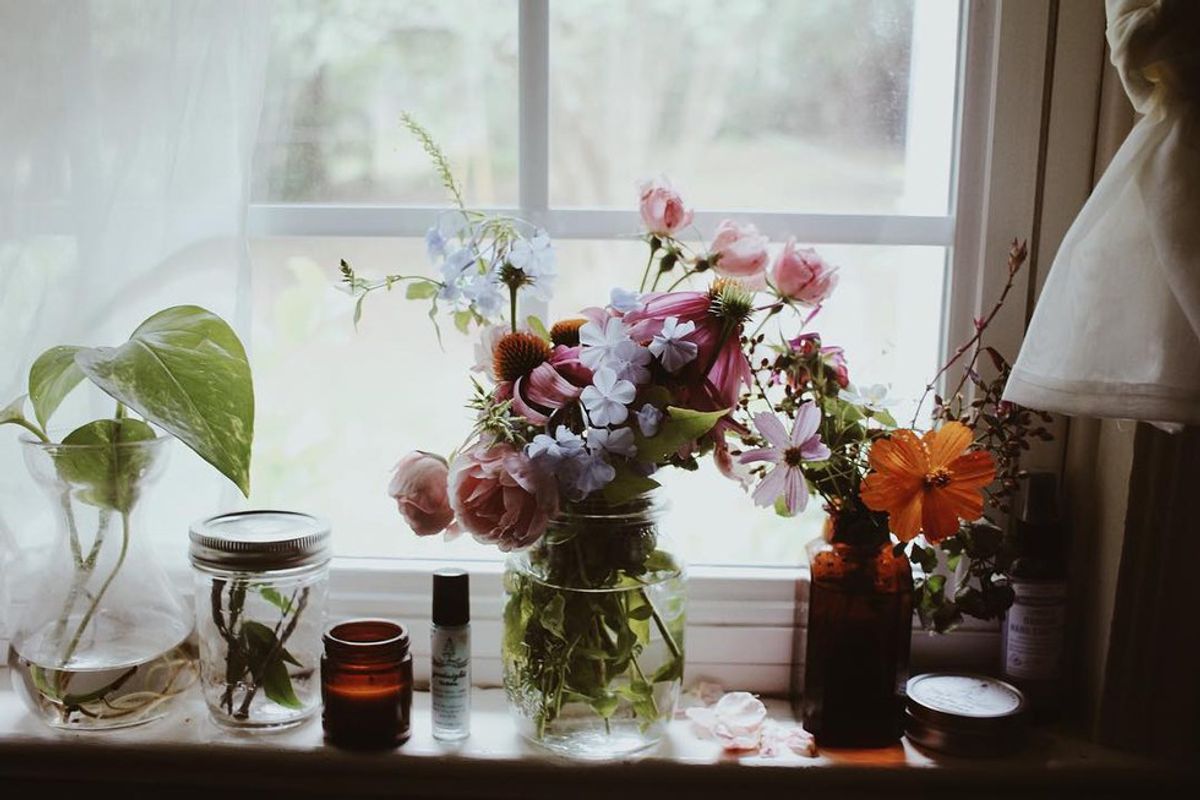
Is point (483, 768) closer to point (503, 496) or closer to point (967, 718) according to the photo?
point (503, 496)

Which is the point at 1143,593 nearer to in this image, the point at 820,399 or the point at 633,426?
the point at 820,399

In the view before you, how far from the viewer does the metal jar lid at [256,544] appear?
0.96 m

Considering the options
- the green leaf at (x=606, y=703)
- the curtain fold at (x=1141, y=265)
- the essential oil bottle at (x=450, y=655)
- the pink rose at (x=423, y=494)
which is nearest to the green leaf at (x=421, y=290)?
the pink rose at (x=423, y=494)

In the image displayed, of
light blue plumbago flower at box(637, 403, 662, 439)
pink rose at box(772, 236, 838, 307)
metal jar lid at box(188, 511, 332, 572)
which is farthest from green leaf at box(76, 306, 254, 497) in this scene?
pink rose at box(772, 236, 838, 307)

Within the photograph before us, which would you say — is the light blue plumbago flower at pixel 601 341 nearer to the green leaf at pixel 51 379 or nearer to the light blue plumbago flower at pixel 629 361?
the light blue plumbago flower at pixel 629 361

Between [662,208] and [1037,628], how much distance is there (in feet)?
1.68

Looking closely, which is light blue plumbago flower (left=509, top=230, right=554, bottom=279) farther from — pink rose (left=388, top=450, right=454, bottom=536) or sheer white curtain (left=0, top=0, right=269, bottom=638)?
sheer white curtain (left=0, top=0, right=269, bottom=638)

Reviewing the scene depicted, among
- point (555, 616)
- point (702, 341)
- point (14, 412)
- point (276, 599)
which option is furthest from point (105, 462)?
point (702, 341)

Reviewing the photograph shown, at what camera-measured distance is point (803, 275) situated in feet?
2.97

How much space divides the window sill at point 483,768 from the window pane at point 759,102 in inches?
20.5

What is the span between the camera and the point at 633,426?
842 millimetres

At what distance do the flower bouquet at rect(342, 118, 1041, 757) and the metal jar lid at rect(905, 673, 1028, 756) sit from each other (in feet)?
0.48

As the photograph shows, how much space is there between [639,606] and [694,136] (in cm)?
47

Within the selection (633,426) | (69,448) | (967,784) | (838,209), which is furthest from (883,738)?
(69,448)
